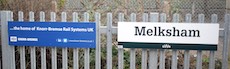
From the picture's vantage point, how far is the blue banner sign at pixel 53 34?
4.76m

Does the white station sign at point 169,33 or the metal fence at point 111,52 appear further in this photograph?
the metal fence at point 111,52

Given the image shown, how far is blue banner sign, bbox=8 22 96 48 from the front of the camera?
15.6 feet

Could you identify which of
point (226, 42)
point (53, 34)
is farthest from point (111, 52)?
point (226, 42)

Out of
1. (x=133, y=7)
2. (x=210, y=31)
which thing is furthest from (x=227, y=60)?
(x=133, y=7)

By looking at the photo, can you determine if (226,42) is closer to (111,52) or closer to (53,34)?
(111,52)

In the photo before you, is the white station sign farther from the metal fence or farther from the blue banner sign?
the blue banner sign

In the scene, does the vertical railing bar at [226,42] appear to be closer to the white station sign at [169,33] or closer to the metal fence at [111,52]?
the metal fence at [111,52]

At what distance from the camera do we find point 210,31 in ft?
14.8

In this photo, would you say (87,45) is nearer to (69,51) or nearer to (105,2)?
(69,51)

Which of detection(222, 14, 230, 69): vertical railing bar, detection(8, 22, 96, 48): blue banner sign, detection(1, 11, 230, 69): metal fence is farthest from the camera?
detection(8, 22, 96, 48): blue banner sign

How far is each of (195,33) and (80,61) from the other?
193cm

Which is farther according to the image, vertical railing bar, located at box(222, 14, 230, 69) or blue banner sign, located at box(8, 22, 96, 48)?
blue banner sign, located at box(8, 22, 96, 48)

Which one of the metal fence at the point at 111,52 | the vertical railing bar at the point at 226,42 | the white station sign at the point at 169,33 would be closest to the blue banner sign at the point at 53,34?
the metal fence at the point at 111,52

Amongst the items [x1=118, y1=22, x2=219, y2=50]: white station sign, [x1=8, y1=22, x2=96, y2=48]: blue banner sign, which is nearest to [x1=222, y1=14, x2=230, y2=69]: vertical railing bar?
[x1=118, y1=22, x2=219, y2=50]: white station sign
